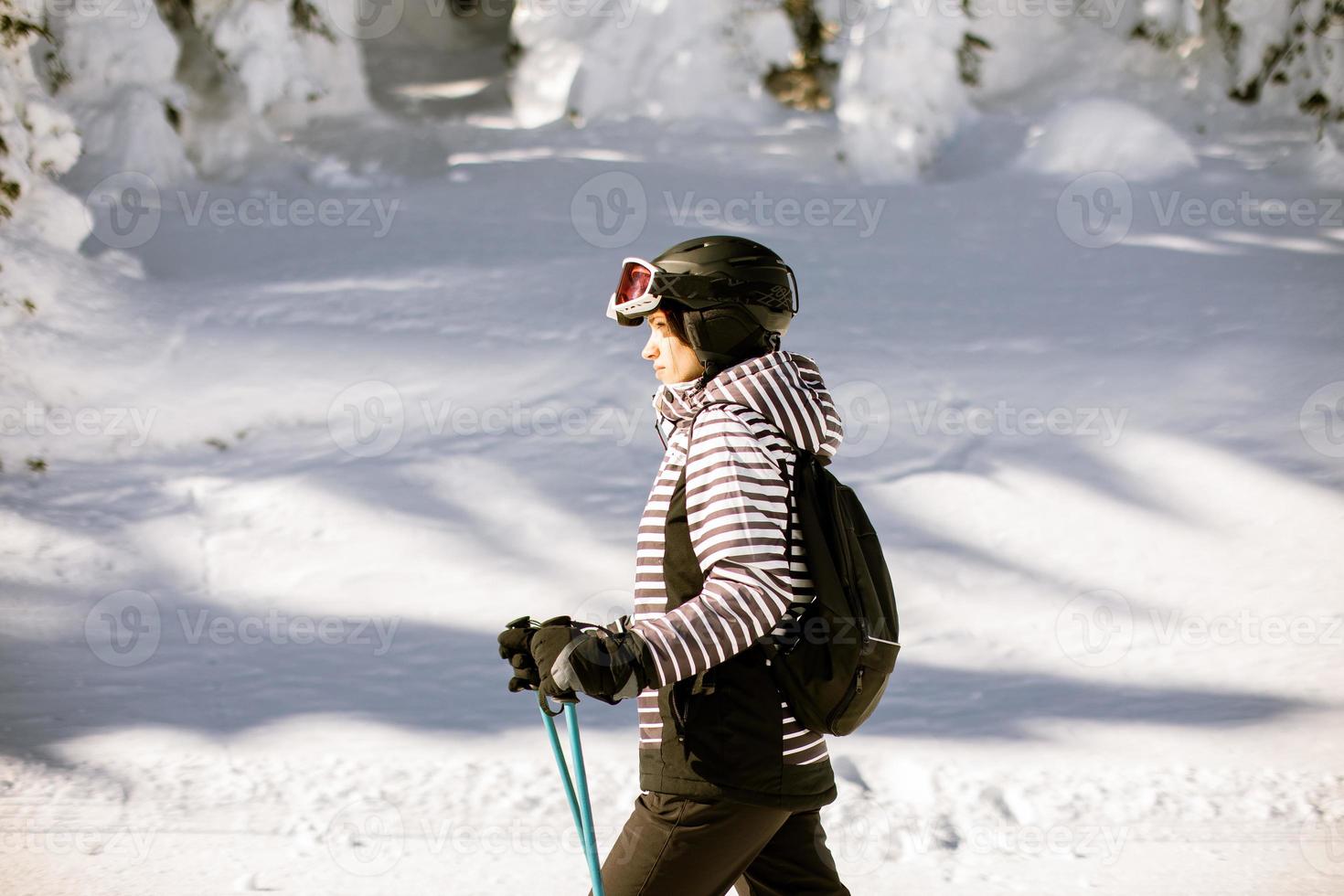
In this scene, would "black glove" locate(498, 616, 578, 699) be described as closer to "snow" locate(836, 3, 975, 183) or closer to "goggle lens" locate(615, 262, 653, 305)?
"goggle lens" locate(615, 262, 653, 305)

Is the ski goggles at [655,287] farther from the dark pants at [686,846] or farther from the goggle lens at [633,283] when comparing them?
the dark pants at [686,846]

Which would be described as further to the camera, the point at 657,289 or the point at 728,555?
the point at 657,289

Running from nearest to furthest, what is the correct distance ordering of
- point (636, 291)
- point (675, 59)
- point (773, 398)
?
point (773, 398), point (636, 291), point (675, 59)

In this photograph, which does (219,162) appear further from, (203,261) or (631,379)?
(631,379)

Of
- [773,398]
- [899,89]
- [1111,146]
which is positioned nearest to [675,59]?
[899,89]

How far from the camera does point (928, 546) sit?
601 cm

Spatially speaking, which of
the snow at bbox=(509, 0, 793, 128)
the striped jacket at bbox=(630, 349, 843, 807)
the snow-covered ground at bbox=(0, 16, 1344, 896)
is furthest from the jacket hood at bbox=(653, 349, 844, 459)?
the snow at bbox=(509, 0, 793, 128)

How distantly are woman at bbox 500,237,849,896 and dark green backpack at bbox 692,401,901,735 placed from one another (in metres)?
0.03

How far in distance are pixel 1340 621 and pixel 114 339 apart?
7.47m

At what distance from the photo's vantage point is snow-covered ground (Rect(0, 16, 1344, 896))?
390 cm

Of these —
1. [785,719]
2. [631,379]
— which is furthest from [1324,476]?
[785,719]

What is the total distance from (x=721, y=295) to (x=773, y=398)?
0.21 m

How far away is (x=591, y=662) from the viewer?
1839 millimetres

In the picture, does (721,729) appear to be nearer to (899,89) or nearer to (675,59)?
(899,89)
